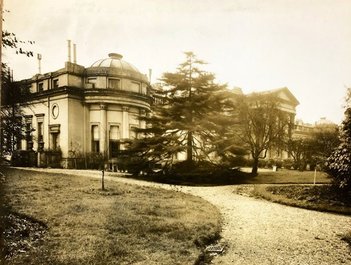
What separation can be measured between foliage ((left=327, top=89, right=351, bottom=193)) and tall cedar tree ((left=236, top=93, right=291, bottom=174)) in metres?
9.63

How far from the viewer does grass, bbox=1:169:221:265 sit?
467 cm

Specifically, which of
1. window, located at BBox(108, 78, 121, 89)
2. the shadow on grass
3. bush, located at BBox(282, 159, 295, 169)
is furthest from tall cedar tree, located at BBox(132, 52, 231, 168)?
bush, located at BBox(282, 159, 295, 169)

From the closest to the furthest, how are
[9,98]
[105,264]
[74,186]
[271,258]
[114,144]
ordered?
[105,264] → [271,258] → [9,98] → [74,186] → [114,144]

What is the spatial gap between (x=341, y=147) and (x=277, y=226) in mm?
5035

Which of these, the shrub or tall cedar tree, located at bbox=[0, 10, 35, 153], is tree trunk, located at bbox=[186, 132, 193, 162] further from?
tall cedar tree, located at bbox=[0, 10, 35, 153]

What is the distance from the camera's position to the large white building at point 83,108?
2325cm

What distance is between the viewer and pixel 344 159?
32.9ft

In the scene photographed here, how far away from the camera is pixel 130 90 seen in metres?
26.0

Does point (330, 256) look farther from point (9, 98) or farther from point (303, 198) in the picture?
point (9, 98)

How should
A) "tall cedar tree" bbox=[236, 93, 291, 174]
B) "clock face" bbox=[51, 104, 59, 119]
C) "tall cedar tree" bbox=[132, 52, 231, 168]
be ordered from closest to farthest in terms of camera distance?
1. "tall cedar tree" bbox=[132, 52, 231, 168]
2. "tall cedar tree" bbox=[236, 93, 291, 174]
3. "clock face" bbox=[51, 104, 59, 119]

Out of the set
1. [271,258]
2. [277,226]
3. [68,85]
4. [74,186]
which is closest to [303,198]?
[277,226]

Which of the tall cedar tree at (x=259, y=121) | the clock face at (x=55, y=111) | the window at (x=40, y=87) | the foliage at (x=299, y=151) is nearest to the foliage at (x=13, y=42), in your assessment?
the tall cedar tree at (x=259, y=121)

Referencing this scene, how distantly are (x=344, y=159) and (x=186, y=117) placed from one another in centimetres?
821

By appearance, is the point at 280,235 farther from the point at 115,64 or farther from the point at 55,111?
the point at 115,64
